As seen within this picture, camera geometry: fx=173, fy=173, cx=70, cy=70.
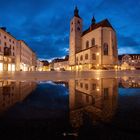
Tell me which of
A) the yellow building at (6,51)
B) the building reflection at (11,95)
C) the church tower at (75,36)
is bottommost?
the building reflection at (11,95)

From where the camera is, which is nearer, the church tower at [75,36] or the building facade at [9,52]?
the building facade at [9,52]

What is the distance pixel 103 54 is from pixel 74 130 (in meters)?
67.7

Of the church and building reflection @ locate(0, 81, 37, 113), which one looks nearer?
building reflection @ locate(0, 81, 37, 113)

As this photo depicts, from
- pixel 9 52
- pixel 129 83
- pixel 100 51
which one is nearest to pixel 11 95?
pixel 129 83

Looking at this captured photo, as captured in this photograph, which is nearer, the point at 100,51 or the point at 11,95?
the point at 11,95

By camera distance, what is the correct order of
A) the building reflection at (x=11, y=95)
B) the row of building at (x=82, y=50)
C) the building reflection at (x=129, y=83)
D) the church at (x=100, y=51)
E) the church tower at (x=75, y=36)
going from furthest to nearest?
1. the church tower at (x=75, y=36)
2. the church at (x=100, y=51)
3. the row of building at (x=82, y=50)
4. the building reflection at (x=129, y=83)
5. the building reflection at (x=11, y=95)

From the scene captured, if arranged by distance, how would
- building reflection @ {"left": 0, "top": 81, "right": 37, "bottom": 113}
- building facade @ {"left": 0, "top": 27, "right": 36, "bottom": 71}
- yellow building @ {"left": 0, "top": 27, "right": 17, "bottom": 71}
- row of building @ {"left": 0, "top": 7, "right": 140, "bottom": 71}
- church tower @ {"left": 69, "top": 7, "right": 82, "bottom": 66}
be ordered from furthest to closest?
church tower @ {"left": 69, "top": 7, "right": 82, "bottom": 66}, row of building @ {"left": 0, "top": 7, "right": 140, "bottom": 71}, building facade @ {"left": 0, "top": 27, "right": 36, "bottom": 71}, yellow building @ {"left": 0, "top": 27, "right": 17, "bottom": 71}, building reflection @ {"left": 0, "top": 81, "right": 37, "bottom": 113}

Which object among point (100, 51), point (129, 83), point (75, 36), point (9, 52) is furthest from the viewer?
point (75, 36)

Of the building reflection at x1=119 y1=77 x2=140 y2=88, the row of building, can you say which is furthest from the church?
the building reflection at x1=119 y1=77 x2=140 y2=88

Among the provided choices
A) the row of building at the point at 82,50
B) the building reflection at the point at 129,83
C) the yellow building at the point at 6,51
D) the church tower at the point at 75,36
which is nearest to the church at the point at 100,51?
the row of building at the point at 82,50

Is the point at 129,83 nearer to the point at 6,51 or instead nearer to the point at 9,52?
the point at 6,51

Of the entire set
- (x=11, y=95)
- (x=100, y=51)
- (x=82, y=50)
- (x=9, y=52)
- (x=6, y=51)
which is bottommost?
(x=11, y=95)

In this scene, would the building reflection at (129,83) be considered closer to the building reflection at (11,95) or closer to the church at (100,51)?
the building reflection at (11,95)

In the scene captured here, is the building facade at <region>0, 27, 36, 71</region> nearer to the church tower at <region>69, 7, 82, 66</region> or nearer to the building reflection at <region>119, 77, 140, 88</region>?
the church tower at <region>69, 7, 82, 66</region>
